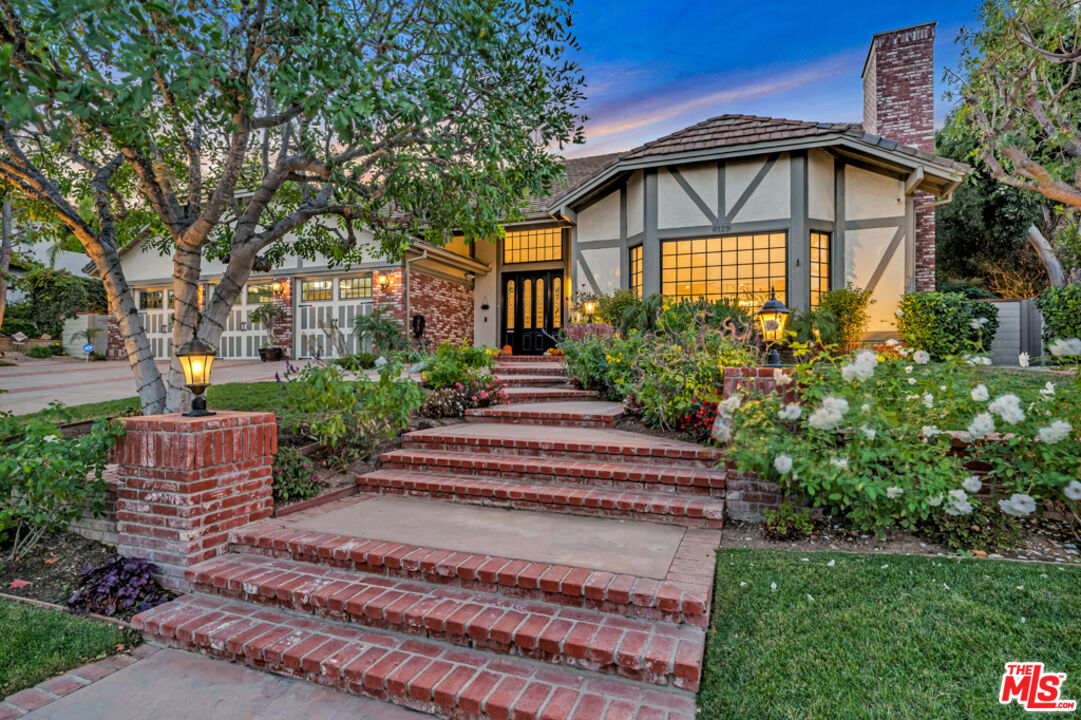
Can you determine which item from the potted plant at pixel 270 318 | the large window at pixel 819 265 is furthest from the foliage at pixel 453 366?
the potted plant at pixel 270 318

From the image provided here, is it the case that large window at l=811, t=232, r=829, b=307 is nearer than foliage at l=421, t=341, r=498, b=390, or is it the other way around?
foliage at l=421, t=341, r=498, b=390

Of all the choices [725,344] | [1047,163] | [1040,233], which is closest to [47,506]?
[725,344]

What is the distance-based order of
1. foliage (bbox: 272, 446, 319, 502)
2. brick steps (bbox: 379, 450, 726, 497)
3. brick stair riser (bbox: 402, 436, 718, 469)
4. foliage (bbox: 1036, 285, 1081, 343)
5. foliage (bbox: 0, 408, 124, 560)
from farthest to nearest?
foliage (bbox: 1036, 285, 1081, 343) < brick stair riser (bbox: 402, 436, 718, 469) < foliage (bbox: 272, 446, 319, 502) < brick steps (bbox: 379, 450, 726, 497) < foliage (bbox: 0, 408, 124, 560)

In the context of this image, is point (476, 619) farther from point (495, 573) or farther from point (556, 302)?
point (556, 302)

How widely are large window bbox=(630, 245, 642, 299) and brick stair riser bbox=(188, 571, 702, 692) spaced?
28.2 ft

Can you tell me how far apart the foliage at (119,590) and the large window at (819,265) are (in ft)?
32.2

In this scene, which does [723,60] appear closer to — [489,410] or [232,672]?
[489,410]

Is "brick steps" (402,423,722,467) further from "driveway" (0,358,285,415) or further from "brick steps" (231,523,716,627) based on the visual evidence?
"driveway" (0,358,285,415)

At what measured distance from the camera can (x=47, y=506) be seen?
2.87m

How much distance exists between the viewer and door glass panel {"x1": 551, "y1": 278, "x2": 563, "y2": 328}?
1276 cm

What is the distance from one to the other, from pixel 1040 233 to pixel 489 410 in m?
18.1

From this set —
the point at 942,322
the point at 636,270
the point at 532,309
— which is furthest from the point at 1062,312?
the point at 532,309

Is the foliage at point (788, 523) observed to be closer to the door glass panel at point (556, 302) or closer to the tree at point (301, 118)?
the tree at point (301, 118)

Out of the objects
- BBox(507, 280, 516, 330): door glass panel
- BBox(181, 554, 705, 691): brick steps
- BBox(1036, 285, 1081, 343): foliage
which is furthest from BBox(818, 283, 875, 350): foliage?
BBox(181, 554, 705, 691): brick steps
